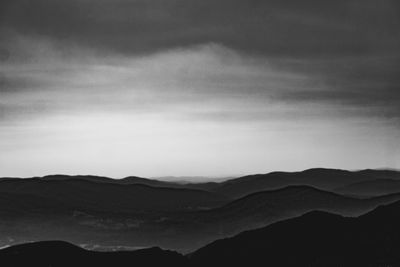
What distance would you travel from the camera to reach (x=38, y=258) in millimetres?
161875

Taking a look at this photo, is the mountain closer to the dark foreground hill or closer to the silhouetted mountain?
the dark foreground hill

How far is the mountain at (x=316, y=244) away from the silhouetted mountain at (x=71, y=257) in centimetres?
1338

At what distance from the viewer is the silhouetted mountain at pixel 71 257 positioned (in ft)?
524

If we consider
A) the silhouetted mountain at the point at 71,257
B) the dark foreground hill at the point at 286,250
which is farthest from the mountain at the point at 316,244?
the silhouetted mountain at the point at 71,257

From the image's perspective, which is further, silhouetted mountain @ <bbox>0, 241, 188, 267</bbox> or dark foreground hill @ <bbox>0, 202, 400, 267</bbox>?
dark foreground hill @ <bbox>0, 202, 400, 267</bbox>

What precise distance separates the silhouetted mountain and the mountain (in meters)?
13.4

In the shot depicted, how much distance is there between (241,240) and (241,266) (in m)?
18.5

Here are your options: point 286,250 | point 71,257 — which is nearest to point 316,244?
point 286,250

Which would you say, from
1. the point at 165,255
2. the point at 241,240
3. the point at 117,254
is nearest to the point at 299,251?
the point at 241,240

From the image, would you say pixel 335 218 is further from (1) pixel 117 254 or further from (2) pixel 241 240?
(1) pixel 117 254

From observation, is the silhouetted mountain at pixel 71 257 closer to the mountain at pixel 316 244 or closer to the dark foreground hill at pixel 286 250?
the dark foreground hill at pixel 286 250

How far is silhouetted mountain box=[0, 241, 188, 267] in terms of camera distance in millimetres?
159750

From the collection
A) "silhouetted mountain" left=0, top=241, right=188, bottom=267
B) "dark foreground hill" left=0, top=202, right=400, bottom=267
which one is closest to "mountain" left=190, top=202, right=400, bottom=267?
"dark foreground hill" left=0, top=202, right=400, bottom=267

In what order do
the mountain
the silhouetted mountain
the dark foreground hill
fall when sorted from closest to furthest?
the silhouetted mountain, the dark foreground hill, the mountain
